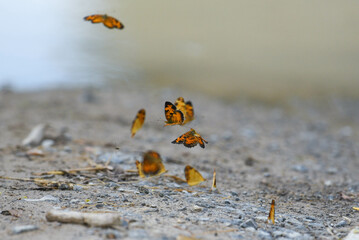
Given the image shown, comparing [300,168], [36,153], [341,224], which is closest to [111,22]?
[36,153]

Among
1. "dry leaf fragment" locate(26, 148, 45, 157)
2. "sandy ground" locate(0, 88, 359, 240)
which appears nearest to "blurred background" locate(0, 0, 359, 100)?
"sandy ground" locate(0, 88, 359, 240)

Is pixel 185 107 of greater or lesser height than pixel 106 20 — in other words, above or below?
below

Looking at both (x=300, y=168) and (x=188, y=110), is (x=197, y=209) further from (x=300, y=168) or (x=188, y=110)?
(x=300, y=168)

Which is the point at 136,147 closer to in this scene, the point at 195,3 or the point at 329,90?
the point at 329,90

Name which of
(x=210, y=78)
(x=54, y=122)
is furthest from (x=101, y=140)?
(x=210, y=78)

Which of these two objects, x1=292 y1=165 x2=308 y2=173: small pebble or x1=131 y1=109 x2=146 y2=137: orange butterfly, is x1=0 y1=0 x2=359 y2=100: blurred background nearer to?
x1=292 y1=165 x2=308 y2=173: small pebble

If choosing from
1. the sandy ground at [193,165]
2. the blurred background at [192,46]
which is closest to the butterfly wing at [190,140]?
the sandy ground at [193,165]
